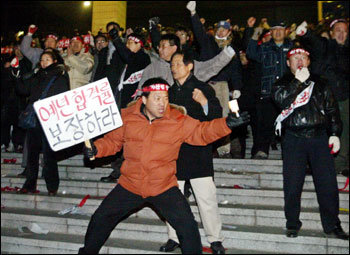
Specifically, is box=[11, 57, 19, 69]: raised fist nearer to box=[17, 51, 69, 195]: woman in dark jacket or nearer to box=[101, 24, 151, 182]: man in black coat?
box=[17, 51, 69, 195]: woman in dark jacket

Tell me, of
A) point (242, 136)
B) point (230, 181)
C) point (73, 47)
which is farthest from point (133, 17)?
point (230, 181)

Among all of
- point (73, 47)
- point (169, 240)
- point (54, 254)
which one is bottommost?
point (54, 254)

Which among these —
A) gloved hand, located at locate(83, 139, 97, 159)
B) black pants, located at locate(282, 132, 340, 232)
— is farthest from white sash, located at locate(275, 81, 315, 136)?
gloved hand, located at locate(83, 139, 97, 159)

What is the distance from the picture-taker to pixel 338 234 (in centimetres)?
460

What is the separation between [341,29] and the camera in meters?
6.21

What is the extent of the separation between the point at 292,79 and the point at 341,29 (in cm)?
207

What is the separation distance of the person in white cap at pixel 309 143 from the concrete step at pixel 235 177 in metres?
1.08

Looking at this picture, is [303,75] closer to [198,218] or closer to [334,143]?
[334,143]

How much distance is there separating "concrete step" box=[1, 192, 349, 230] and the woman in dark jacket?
0.21m

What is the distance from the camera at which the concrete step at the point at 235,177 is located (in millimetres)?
5938

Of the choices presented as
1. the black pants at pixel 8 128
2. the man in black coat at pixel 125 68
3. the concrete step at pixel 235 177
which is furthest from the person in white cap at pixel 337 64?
the black pants at pixel 8 128

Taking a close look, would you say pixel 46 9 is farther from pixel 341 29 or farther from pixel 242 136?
pixel 341 29

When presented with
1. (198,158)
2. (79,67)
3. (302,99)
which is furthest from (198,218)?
(79,67)

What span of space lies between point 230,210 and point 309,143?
153 cm
